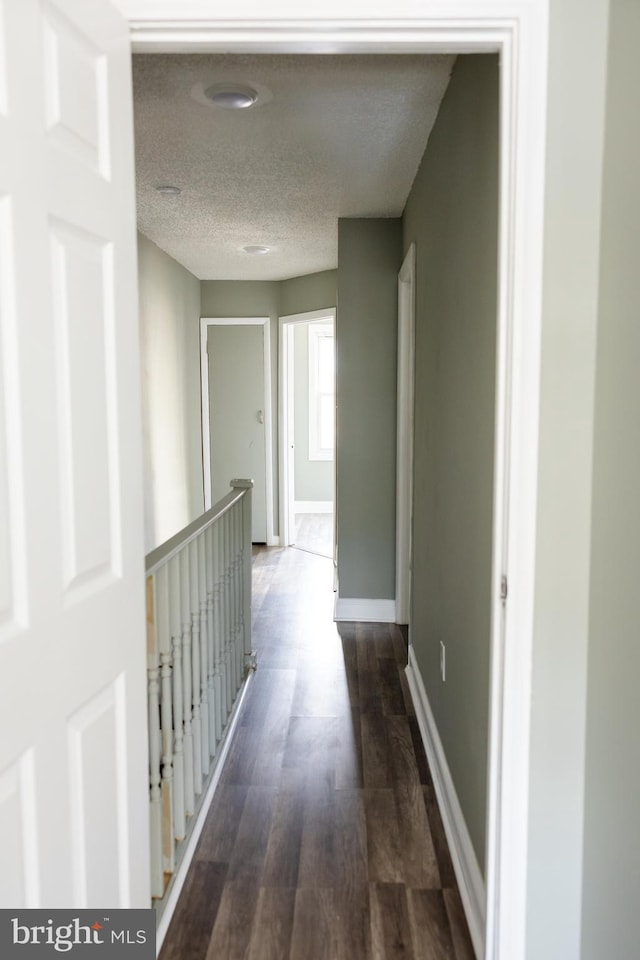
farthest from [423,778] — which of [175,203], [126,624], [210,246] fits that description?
[210,246]

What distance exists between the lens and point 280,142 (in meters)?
2.86

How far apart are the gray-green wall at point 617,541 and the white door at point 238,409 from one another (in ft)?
17.9

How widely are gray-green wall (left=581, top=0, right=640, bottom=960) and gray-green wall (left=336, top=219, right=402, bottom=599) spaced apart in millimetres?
2961

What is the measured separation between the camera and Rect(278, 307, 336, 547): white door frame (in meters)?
6.53

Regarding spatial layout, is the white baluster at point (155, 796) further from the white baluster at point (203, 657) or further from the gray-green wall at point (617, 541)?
the gray-green wall at point (617, 541)

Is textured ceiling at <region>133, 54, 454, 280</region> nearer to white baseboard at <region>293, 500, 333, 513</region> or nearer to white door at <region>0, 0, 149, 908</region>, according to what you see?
white door at <region>0, 0, 149, 908</region>

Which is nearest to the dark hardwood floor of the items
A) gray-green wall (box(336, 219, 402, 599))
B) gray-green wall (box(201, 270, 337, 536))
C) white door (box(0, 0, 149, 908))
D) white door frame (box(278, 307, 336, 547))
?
white door (box(0, 0, 149, 908))

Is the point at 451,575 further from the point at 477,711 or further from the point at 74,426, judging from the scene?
the point at 74,426

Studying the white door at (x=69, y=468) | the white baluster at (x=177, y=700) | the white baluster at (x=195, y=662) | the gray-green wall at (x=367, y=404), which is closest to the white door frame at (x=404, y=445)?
the gray-green wall at (x=367, y=404)

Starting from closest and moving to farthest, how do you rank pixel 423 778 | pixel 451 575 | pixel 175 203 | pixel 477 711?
pixel 477 711 → pixel 451 575 → pixel 423 778 → pixel 175 203

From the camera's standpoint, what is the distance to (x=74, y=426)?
3.82 ft

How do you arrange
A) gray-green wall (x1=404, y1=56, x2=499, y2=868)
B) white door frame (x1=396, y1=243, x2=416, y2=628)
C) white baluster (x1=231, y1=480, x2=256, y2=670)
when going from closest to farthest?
1. gray-green wall (x1=404, y1=56, x2=499, y2=868)
2. white baluster (x1=231, y1=480, x2=256, y2=670)
3. white door frame (x1=396, y1=243, x2=416, y2=628)

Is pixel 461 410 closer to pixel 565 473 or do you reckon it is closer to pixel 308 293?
pixel 565 473

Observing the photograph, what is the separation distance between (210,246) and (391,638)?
2.93 m
